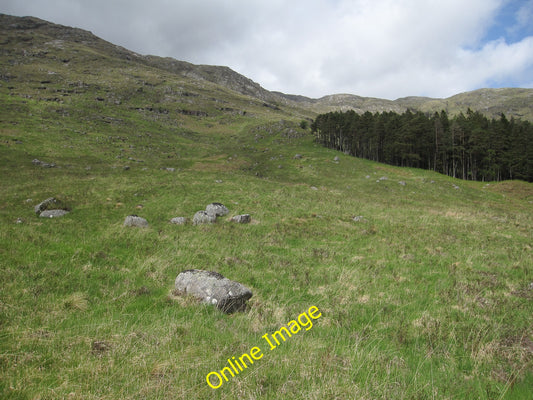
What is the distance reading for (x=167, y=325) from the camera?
17.6 ft

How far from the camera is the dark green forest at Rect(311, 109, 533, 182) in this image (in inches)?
2410

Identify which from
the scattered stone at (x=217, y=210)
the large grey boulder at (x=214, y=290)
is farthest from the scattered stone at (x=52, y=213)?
the large grey boulder at (x=214, y=290)

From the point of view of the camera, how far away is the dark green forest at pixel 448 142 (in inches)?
2410

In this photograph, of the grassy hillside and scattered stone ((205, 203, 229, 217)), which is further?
scattered stone ((205, 203, 229, 217))

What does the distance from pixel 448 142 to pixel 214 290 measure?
8222cm

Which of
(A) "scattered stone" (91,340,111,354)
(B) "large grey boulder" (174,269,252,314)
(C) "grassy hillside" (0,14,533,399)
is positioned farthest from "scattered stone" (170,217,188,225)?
(A) "scattered stone" (91,340,111,354)

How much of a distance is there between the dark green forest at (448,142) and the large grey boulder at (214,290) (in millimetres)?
73661

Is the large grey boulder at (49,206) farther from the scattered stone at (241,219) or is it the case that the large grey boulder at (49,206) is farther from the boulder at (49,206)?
the scattered stone at (241,219)

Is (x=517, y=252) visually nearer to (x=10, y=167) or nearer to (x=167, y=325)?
(x=167, y=325)

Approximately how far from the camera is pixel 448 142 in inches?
2675

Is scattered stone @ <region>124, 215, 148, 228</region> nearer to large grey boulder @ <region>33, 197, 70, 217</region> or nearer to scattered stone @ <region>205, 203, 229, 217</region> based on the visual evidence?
scattered stone @ <region>205, 203, 229, 217</region>

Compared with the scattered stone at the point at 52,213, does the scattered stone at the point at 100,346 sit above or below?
above

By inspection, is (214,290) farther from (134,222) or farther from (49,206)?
(49,206)

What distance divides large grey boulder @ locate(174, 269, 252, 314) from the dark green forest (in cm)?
7366
